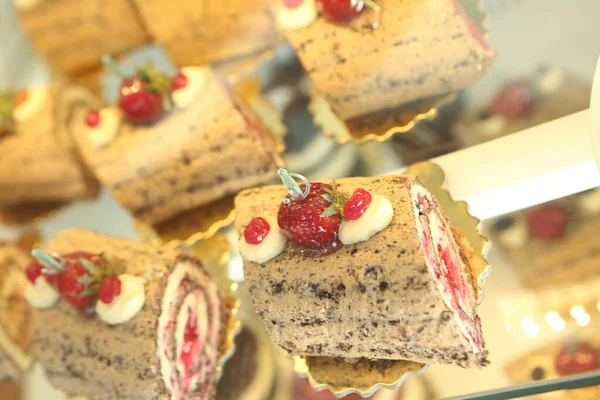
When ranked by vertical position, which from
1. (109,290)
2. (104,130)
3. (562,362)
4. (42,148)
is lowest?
(562,362)

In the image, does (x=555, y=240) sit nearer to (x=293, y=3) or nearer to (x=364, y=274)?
(x=364, y=274)

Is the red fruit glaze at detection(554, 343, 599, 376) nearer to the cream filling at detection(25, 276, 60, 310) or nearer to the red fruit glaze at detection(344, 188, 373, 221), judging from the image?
the red fruit glaze at detection(344, 188, 373, 221)

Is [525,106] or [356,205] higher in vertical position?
[525,106]

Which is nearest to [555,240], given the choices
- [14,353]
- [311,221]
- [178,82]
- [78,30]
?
[311,221]

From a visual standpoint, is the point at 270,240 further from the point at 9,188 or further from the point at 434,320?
the point at 9,188

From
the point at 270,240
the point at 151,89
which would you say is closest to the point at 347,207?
the point at 270,240

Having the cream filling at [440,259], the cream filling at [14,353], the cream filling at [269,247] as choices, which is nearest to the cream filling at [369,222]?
the cream filling at [440,259]

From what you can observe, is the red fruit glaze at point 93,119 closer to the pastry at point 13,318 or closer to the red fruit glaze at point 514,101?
the pastry at point 13,318
